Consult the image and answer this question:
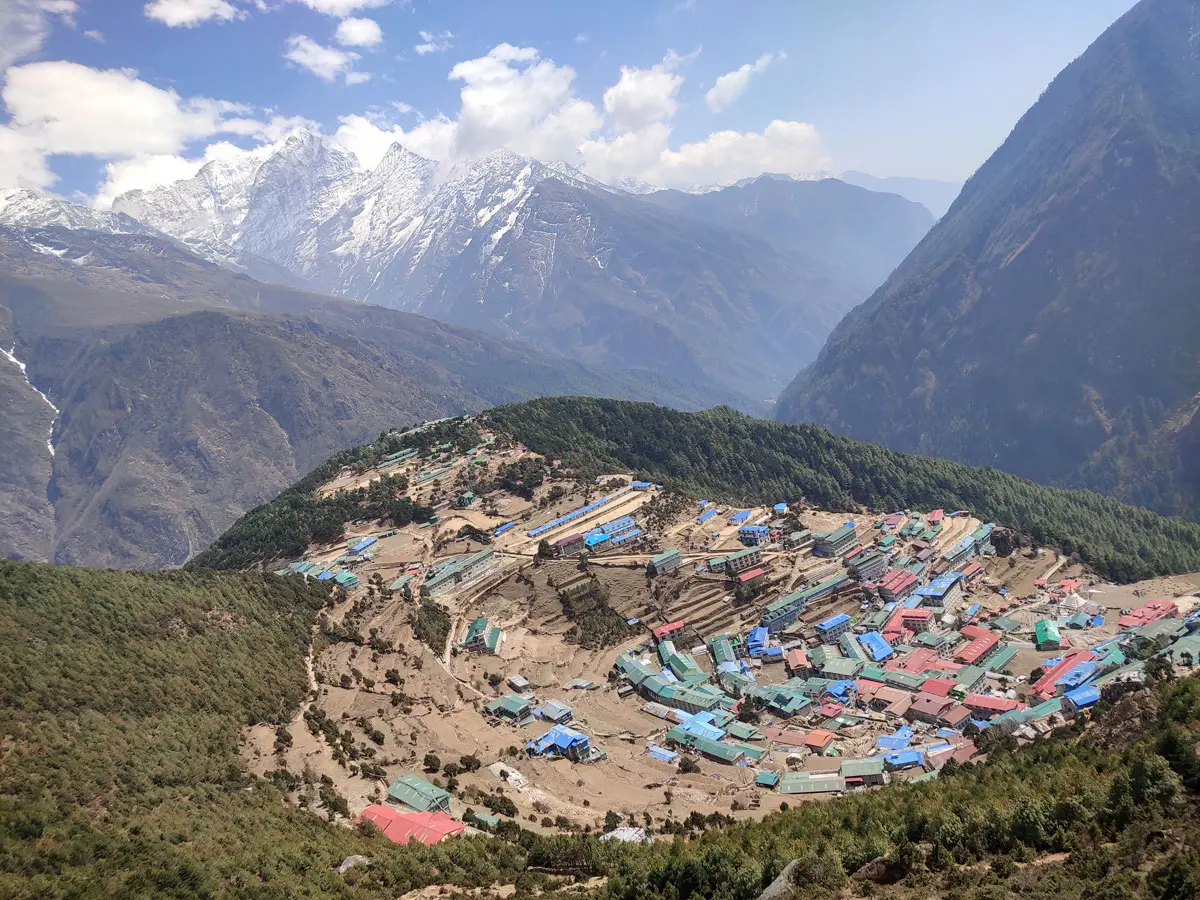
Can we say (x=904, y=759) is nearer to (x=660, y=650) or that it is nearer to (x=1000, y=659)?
(x=1000, y=659)

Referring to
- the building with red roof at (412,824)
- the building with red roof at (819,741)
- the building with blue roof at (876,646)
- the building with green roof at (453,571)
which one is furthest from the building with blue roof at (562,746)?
the building with blue roof at (876,646)

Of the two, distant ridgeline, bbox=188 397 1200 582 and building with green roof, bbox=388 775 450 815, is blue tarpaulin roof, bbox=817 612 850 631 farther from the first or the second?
building with green roof, bbox=388 775 450 815

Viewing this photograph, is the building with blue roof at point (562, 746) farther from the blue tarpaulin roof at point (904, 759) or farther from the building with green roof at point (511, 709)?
the blue tarpaulin roof at point (904, 759)

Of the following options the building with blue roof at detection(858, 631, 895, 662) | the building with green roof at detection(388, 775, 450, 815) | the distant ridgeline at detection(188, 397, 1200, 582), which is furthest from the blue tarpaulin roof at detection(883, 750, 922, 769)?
the distant ridgeline at detection(188, 397, 1200, 582)

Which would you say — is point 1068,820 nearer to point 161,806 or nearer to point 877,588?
point 161,806

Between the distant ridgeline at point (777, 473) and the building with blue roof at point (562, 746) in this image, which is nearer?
the building with blue roof at point (562, 746)
